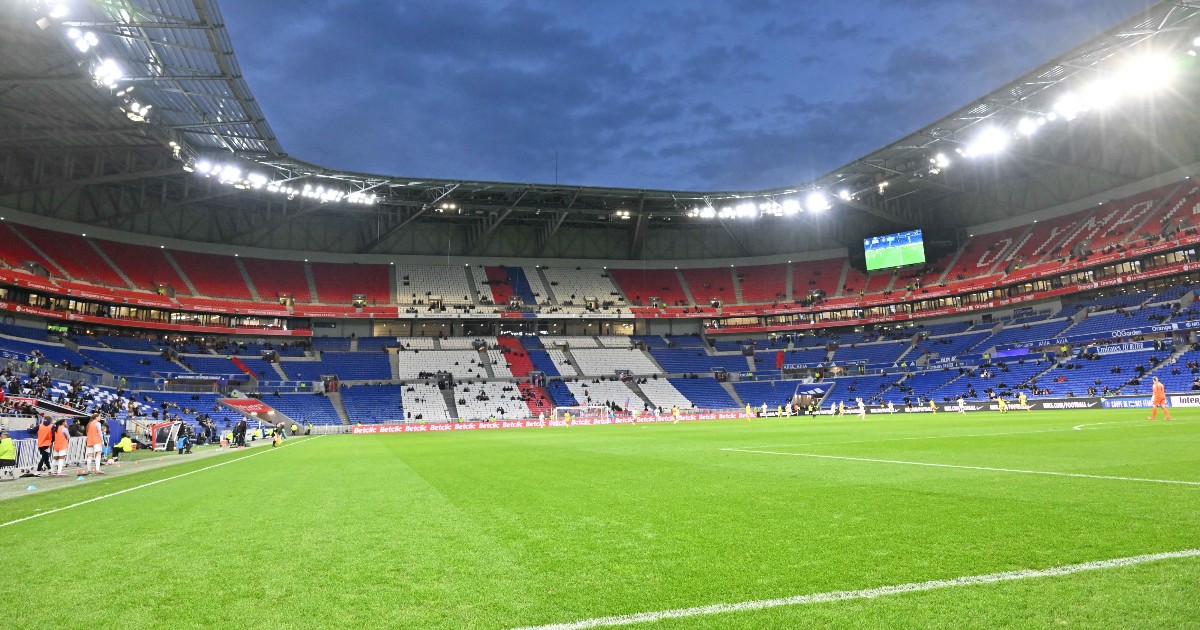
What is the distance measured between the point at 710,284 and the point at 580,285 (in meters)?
16.1

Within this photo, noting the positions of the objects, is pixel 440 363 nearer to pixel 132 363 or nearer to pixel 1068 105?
pixel 132 363

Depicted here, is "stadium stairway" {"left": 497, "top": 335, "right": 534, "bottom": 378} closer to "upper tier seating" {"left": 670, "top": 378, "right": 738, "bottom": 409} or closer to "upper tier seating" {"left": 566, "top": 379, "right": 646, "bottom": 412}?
"upper tier seating" {"left": 566, "top": 379, "right": 646, "bottom": 412}

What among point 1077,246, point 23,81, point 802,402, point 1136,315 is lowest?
point 802,402

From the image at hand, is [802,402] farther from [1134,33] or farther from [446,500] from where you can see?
[446,500]

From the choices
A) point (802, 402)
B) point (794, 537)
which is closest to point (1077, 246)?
point (802, 402)

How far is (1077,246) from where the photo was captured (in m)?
52.5

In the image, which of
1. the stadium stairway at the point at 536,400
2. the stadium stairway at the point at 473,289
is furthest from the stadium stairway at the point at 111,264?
the stadium stairway at the point at 536,400

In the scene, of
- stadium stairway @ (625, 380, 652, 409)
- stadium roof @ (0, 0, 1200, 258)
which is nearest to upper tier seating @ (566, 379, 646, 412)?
stadium stairway @ (625, 380, 652, 409)

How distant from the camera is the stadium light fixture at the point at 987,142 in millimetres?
42062

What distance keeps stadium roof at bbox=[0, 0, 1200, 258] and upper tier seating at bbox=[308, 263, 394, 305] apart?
2899 mm

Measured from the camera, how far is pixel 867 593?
145 inches

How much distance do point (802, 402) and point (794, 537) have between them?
5552 centimetres

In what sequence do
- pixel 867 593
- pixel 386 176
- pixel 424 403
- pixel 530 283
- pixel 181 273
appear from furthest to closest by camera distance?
pixel 530 283 → pixel 181 273 → pixel 424 403 → pixel 386 176 → pixel 867 593

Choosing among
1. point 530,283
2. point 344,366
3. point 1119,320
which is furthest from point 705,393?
point 344,366
